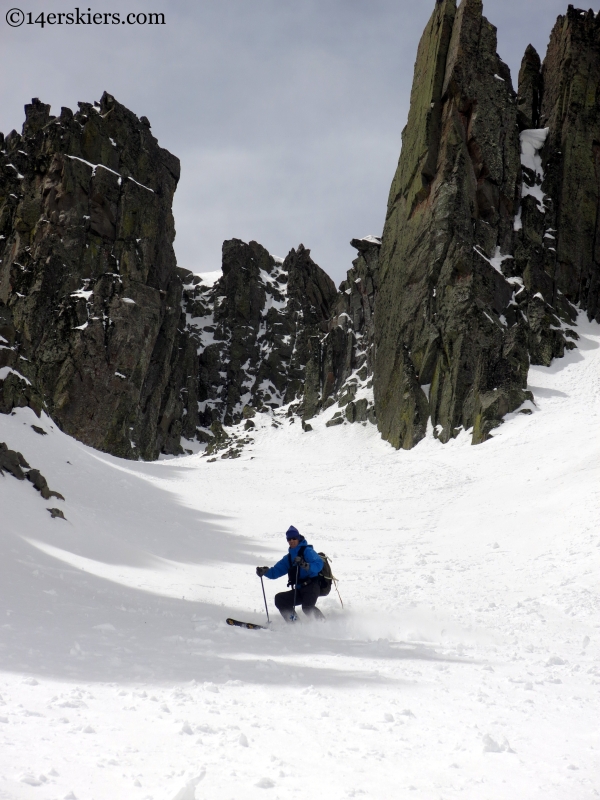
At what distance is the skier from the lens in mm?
7762

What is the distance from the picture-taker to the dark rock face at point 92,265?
52906 millimetres

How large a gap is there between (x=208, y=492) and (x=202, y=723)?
23.6 meters

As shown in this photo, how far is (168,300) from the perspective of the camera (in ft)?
A: 222

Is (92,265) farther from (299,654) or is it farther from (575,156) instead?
(299,654)

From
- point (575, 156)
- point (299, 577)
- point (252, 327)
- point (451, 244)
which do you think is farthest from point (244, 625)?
point (252, 327)

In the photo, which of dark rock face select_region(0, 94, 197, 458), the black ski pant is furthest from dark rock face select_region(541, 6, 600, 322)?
dark rock face select_region(0, 94, 197, 458)

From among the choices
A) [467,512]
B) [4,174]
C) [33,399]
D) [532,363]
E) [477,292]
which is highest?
[4,174]

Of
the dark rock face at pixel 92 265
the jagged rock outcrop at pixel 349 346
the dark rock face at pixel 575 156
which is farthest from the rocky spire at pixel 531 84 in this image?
the dark rock face at pixel 92 265

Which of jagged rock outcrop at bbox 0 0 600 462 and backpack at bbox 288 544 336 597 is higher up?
jagged rock outcrop at bbox 0 0 600 462

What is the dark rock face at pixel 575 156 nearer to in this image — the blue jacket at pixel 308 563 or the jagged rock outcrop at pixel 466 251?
the jagged rock outcrop at pixel 466 251

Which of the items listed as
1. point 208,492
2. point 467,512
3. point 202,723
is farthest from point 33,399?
point 202,723

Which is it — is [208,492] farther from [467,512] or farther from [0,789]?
[0,789]

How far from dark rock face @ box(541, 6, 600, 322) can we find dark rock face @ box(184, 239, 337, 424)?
49394 millimetres

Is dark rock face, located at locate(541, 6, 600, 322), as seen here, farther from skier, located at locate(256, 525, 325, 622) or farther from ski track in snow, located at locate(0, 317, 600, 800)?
skier, located at locate(256, 525, 325, 622)
